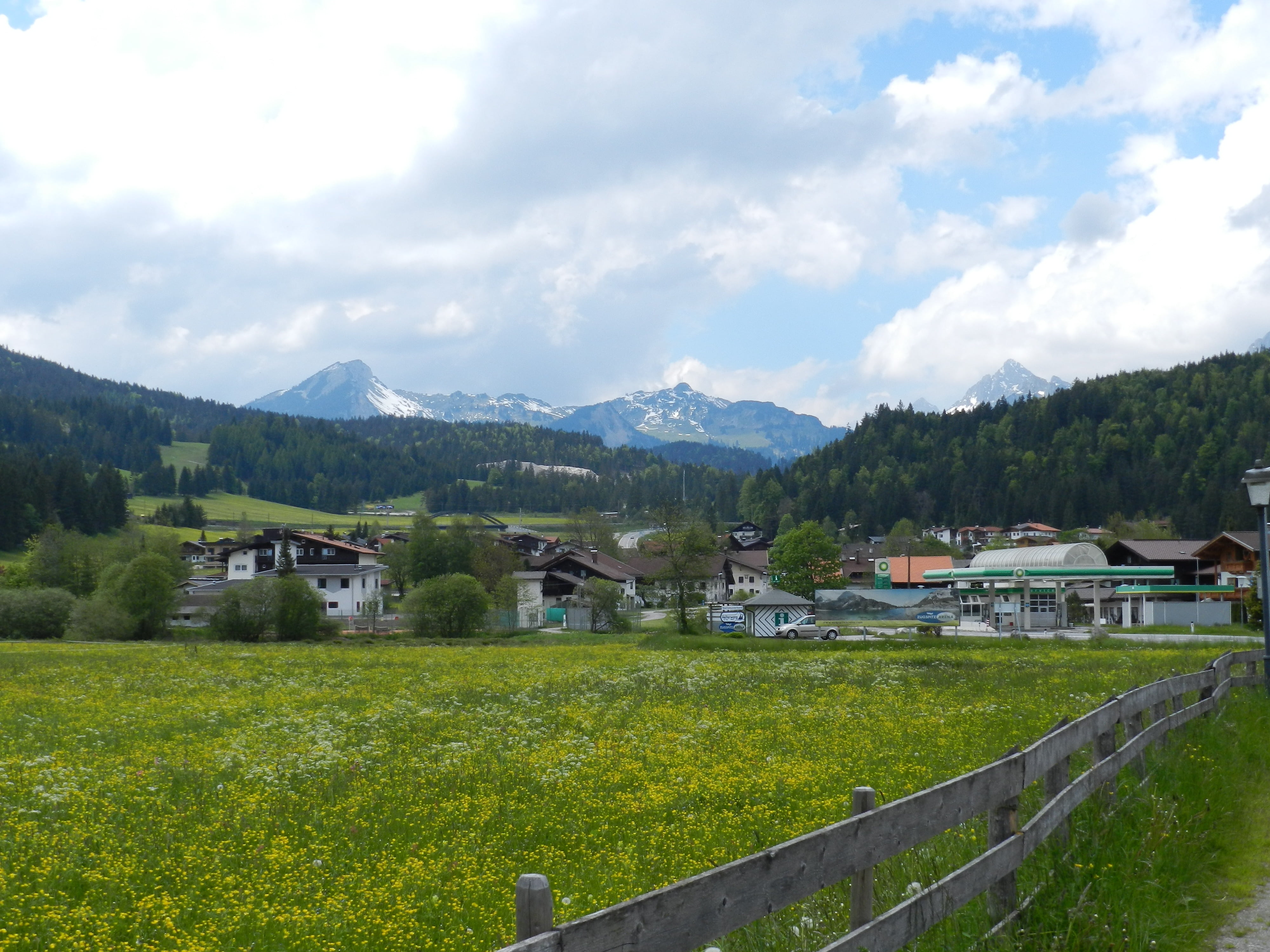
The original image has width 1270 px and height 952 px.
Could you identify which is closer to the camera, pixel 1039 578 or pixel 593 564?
pixel 1039 578

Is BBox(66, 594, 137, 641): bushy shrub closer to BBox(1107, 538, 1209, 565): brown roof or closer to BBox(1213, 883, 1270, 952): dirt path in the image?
BBox(1213, 883, 1270, 952): dirt path

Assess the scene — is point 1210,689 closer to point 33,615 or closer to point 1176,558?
point 33,615

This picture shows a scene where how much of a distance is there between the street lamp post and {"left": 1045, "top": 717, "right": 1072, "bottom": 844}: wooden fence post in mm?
11889

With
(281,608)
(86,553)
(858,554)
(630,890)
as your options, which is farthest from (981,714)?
(858,554)

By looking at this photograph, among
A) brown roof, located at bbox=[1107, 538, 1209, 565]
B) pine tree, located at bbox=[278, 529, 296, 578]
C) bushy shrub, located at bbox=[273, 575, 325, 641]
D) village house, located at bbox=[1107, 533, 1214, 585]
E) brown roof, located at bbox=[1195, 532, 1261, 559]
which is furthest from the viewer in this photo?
pine tree, located at bbox=[278, 529, 296, 578]

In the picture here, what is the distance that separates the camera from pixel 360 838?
11.2 metres

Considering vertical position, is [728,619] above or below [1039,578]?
below

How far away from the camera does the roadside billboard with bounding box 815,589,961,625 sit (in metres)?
76.6

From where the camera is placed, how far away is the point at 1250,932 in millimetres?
7184

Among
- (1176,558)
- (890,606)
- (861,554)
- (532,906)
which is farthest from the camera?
(861,554)

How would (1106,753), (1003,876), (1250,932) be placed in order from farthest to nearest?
(1106,753) < (1250,932) < (1003,876)

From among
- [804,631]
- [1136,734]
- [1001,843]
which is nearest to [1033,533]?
[804,631]

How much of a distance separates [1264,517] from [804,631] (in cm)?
4897

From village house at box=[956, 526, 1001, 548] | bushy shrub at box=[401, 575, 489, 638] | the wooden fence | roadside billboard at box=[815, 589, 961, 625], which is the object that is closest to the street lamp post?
the wooden fence
